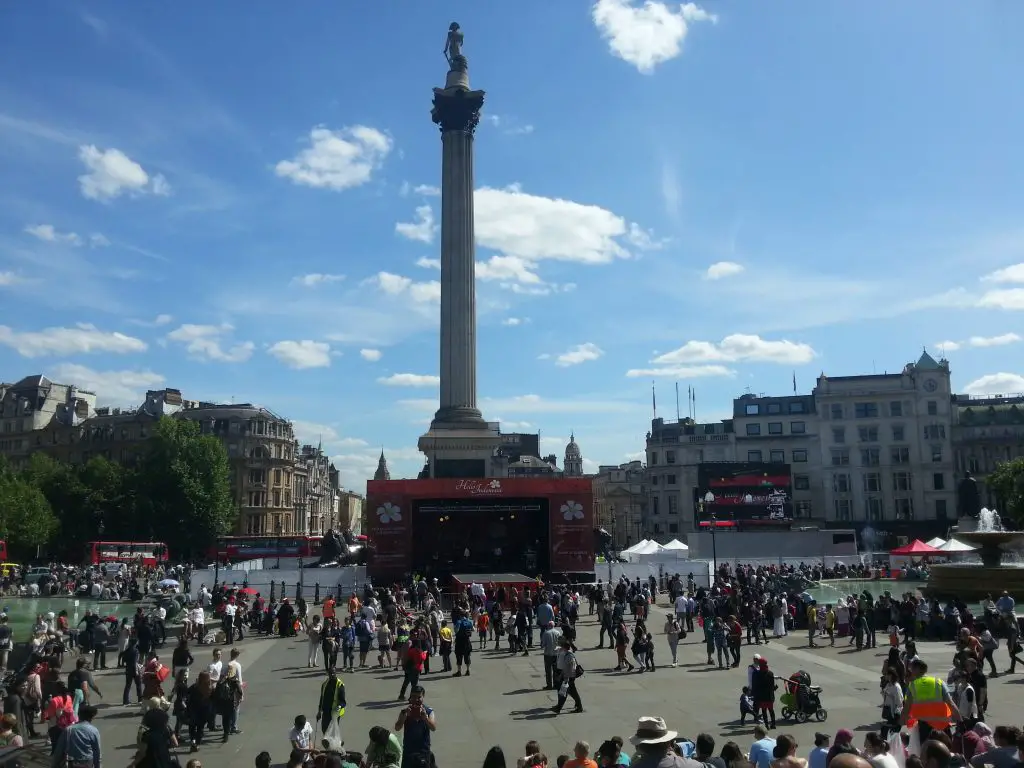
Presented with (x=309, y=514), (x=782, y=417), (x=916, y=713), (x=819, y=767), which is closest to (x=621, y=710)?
(x=916, y=713)

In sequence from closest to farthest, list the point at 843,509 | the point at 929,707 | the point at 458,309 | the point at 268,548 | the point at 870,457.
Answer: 1. the point at 929,707
2. the point at 458,309
3. the point at 268,548
4. the point at 870,457
5. the point at 843,509

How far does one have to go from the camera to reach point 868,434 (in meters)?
85.4

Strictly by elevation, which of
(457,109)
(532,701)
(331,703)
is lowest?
(532,701)

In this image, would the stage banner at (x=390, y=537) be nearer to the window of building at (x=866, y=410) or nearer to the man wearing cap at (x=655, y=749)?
the man wearing cap at (x=655, y=749)

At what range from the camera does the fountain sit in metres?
31.2

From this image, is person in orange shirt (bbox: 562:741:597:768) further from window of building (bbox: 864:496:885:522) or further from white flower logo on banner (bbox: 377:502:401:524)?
window of building (bbox: 864:496:885:522)

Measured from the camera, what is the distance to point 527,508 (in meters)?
48.2

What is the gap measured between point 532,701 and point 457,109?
5489cm

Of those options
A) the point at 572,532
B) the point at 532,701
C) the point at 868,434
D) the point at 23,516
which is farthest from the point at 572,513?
the point at 868,434

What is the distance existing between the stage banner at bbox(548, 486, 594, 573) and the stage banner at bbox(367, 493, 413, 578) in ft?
25.2

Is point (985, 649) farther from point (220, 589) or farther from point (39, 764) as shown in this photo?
point (220, 589)

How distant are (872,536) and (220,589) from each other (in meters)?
65.6

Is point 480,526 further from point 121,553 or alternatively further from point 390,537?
point 121,553

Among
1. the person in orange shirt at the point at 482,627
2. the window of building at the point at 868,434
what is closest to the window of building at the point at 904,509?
the window of building at the point at 868,434
